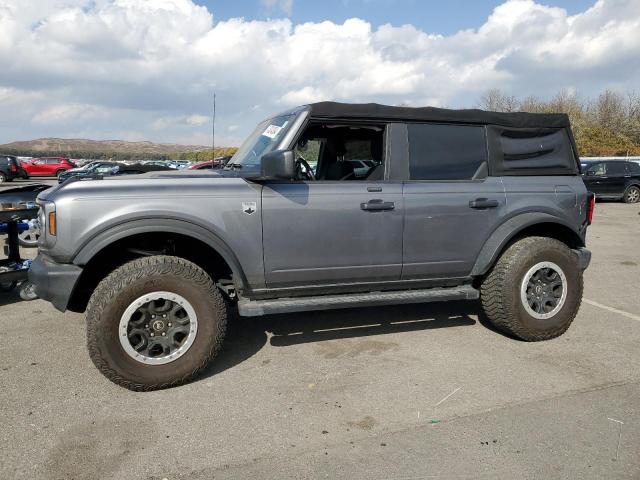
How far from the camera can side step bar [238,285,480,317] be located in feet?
11.9

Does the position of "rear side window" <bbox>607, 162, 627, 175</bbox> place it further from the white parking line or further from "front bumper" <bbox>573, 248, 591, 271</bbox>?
"front bumper" <bbox>573, 248, 591, 271</bbox>

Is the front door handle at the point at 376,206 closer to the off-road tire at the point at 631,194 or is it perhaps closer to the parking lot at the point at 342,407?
the parking lot at the point at 342,407

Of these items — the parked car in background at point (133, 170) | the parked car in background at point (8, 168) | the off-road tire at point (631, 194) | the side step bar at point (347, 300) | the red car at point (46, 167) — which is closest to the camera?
the side step bar at point (347, 300)

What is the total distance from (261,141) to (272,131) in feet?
0.52

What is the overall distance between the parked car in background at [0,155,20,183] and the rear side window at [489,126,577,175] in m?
30.0

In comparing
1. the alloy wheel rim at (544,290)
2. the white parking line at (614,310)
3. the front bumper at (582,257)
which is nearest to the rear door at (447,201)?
the alloy wheel rim at (544,290)

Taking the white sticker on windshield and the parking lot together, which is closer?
the parking lot

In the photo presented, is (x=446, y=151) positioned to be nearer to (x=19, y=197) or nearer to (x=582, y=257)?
(x=582, y=257)

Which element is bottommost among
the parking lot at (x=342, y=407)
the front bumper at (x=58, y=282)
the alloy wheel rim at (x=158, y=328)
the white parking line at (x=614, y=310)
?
the parking lot at (x=342, y=407)

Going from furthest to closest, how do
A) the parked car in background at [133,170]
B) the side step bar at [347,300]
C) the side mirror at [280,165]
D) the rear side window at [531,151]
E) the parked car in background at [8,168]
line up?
1. the parked car in background at [8,168]
2. the parked car in background at [133,170]
3. the rear side window at [531,151]
4. the side step bar at [347,300]
5. the side mirror at [280,165]

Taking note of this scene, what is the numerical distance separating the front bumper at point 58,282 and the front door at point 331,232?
132cm

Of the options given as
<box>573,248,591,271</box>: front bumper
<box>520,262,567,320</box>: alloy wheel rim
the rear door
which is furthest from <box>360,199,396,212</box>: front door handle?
<box>573,248,591,271</box>: front bumper

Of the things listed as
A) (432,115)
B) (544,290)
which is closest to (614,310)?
(544,290)

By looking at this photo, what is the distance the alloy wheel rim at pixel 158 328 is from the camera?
3.34m
